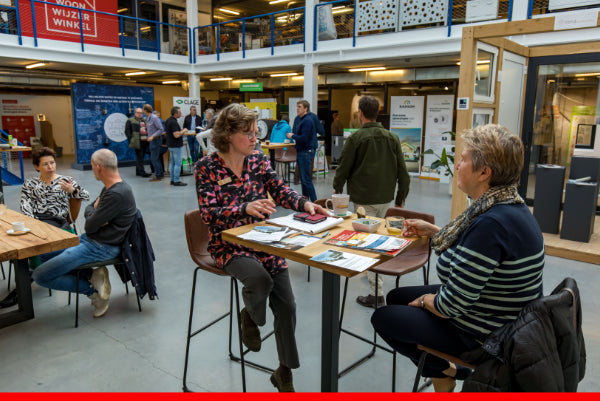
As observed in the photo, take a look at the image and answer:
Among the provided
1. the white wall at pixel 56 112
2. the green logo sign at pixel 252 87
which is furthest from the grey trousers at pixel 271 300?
the white wall at pixel 56 112

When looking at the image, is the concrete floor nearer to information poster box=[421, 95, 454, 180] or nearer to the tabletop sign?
the tabletop sign

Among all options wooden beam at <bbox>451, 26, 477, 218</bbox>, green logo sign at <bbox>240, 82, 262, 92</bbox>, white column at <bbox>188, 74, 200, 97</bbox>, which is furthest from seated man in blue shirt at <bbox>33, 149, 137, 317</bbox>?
white column at <bbox>188, 74, 200, 97</bbox>

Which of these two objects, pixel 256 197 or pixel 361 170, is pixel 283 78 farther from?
pixel 256 197

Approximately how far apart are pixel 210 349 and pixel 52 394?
856mm

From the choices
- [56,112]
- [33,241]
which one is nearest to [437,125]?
[33,241]

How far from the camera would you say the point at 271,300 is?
2.15m

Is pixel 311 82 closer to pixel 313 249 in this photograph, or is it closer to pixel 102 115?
pixel 102 115

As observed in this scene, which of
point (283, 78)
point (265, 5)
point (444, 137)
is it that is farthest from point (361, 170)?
point (265, 5)

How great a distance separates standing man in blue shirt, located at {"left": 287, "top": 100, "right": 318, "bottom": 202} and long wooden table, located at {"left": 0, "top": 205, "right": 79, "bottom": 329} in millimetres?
4228

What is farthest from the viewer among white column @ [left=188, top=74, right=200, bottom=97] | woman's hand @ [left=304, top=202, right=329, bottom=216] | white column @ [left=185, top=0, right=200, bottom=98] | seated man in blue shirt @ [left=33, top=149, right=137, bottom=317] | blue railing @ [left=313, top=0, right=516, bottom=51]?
white column @ [left=188, top=74, right=200, bottom=97]

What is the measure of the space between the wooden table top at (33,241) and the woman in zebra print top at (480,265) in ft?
6.26

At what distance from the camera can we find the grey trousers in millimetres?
2012

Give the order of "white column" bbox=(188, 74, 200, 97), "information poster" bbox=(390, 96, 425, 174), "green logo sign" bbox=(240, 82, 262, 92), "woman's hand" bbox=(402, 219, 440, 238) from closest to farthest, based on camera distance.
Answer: "woman's hand" bbox=(402, 219, 440, 238)
"information poster" bbox=(390, 96, 425, 174)
"green logo sign" bbox=(240, 82, 262, 92)
"white column" bbox=(188, 74, 200, 97)

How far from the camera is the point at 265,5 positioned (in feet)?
55.3
